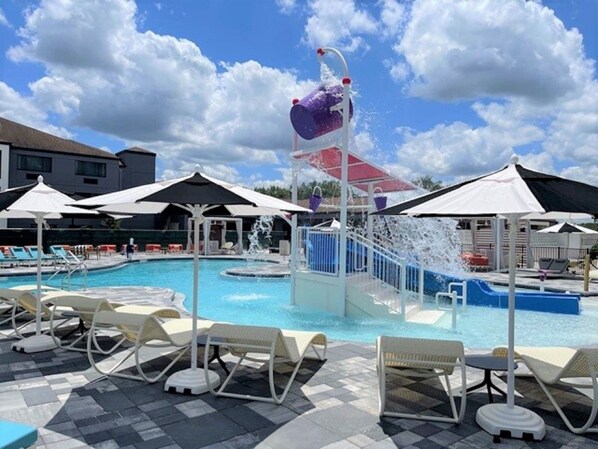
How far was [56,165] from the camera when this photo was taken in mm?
35156

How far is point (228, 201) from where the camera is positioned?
161 inches

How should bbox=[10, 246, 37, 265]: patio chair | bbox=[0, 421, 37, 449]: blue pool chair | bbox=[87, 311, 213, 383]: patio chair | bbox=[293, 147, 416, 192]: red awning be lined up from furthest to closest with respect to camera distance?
1. bbox=[10, 246, 37, 265]: patio chair
2. bbox=[293, 147, 416, 192]: red awning
3. bbox=[87, 311, 213, 383]: patio chair
4. bbox=[0, 421, 37, 449]: blue pool chair

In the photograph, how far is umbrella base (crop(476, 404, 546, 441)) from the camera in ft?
11.3

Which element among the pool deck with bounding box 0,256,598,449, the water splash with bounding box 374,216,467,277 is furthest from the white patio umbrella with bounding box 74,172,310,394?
the water splash with bounding box 374,216,467,277

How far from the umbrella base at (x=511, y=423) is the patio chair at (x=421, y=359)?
0.20 meters

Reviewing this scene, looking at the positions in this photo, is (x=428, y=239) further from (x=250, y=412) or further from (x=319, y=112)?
(x=250, y=412)

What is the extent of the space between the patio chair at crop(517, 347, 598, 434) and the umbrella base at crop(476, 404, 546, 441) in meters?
0.27

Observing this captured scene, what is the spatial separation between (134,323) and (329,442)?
251 cm

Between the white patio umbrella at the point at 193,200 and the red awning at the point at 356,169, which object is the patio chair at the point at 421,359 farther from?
the red awning at the point at 356,169

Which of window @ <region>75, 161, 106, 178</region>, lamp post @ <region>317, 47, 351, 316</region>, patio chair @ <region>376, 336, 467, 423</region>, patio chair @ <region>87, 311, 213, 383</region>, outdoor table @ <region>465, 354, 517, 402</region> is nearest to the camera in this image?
patio chair @ <region>376, 336, 467, 423</region>

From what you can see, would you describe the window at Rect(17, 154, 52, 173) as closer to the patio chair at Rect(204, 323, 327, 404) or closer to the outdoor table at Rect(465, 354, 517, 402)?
the patio chair at Rect(204, 323, 327, 404)

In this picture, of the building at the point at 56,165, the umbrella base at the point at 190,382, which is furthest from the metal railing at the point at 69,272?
the building at the point at 56,165

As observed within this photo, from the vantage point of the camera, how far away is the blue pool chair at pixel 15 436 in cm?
233

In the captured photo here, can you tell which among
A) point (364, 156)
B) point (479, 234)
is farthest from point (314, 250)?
point (479, 234)
